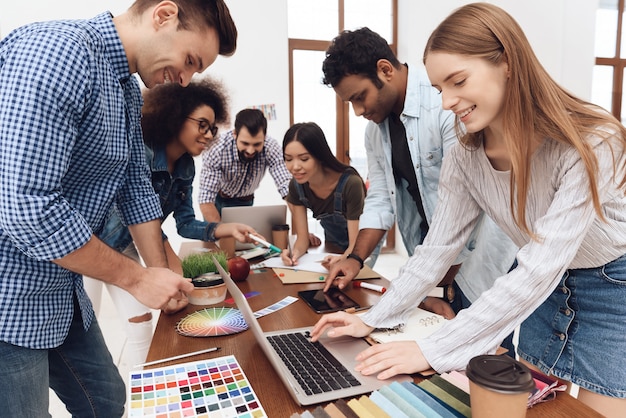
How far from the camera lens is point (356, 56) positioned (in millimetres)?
1491

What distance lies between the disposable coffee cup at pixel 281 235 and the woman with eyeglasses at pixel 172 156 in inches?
6.5

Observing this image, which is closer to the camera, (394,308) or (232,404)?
(232,404)

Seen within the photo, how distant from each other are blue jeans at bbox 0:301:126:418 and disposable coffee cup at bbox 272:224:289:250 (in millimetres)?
847

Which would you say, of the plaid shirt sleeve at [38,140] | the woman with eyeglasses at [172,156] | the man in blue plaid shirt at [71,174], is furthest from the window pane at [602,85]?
the plaid shirt sleeve at [38,140]

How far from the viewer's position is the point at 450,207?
108cm

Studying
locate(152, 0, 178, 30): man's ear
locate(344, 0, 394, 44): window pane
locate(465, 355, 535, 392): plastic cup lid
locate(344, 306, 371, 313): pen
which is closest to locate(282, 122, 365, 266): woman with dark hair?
locate(344, 306, 371, 313): pen

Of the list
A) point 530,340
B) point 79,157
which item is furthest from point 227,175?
point 530,340

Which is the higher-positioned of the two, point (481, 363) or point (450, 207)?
point (450, 207)

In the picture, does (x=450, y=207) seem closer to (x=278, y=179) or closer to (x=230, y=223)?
(x=230, y=223)

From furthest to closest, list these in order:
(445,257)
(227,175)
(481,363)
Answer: (227,175), (445,257), (481,363)

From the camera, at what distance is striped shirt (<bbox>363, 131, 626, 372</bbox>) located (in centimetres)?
81

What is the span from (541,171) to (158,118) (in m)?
1.43

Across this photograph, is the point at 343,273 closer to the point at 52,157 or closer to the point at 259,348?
the point at 259,348

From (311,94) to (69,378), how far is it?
3.80 meters
